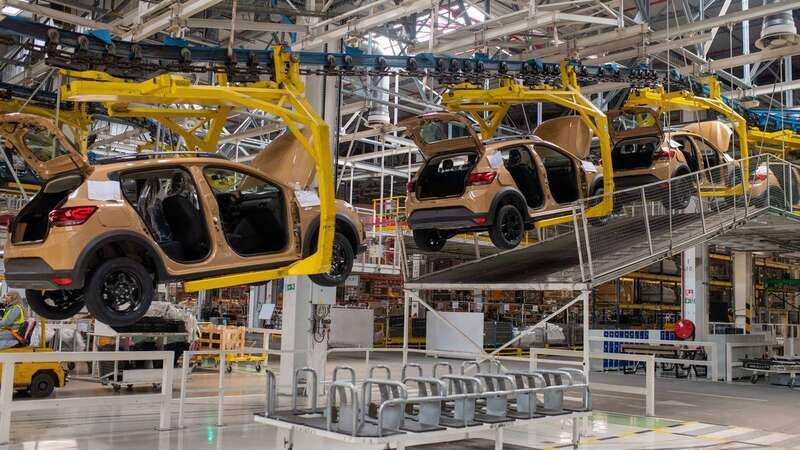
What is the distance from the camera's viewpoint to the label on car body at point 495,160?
8930 millimetres

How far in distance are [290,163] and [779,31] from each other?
7.84 meters

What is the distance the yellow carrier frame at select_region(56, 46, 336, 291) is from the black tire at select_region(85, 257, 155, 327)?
21.6 inches

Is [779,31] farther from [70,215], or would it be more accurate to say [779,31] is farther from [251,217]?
[70,215]

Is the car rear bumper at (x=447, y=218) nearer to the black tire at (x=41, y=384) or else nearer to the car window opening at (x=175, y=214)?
the car window opening at (x=175, y=214)

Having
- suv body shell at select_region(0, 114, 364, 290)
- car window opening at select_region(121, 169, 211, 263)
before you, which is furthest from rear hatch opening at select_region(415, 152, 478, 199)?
car window opening at select_region(121, 169, 211, 263)

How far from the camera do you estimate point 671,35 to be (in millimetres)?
12125

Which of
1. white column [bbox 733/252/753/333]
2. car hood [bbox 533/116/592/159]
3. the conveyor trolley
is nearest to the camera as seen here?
the conveyor trolley

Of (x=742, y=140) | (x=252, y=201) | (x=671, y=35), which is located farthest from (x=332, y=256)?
(x=742, y=140)

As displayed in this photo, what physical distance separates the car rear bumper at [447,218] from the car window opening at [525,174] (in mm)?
1403

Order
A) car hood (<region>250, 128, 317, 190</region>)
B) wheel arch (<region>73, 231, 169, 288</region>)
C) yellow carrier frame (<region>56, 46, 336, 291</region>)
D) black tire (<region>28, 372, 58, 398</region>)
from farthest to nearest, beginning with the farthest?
1. black tire (<region>28, 372, 58, 398</region>)
2. car hood (<region>250, 128, 317, 190</region>)
3. yellow carrier frame (<region>56, 46, 336, 291</region>)
4. wheel arch (<region>73, 231, 169, 288</region>)

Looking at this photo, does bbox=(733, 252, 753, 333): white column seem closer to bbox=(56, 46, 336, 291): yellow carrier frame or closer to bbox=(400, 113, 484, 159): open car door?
bbox=(400, 113, 484, 159): open car door

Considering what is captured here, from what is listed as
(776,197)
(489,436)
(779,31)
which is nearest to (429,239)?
(489,436)

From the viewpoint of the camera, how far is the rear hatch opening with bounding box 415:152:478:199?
928cm

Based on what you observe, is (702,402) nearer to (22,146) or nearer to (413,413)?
(413,413)
